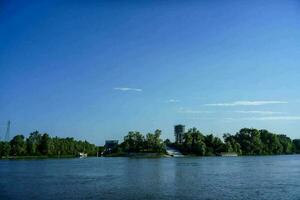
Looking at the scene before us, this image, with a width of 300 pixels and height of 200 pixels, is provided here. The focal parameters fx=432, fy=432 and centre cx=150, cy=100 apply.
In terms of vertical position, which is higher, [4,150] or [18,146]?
[18,146]

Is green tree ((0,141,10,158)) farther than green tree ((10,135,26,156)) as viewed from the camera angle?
No

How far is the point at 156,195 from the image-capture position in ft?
133

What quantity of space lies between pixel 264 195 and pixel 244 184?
392 inches

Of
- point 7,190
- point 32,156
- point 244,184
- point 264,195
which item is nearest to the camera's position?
point 264,195

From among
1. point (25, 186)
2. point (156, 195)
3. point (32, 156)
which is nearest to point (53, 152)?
point (32, 156)

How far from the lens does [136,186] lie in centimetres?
4916

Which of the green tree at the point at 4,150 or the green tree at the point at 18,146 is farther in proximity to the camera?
the green tree at the point at 18,146

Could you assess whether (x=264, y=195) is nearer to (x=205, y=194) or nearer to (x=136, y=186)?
(x=205, y=194)

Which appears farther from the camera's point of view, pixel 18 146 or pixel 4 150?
pixel 18 146

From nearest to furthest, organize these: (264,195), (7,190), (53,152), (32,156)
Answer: (264,195)
(7,190)
(32,156)
(53,152)

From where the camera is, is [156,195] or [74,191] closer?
[156,195]

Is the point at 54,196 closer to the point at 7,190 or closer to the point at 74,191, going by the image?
the point at 74,191

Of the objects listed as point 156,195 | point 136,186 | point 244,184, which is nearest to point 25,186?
point 136,186

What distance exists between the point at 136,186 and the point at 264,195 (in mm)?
15085
